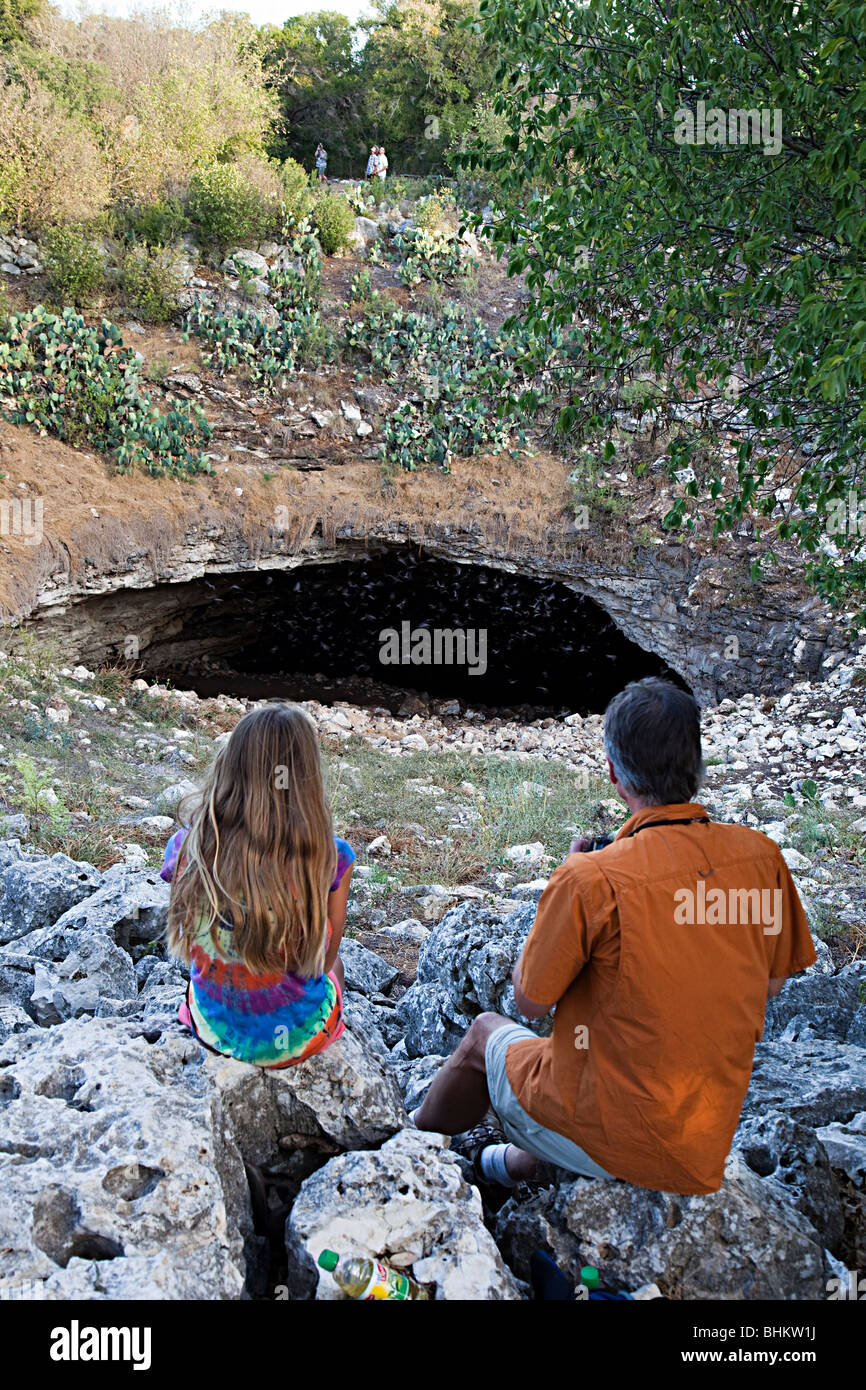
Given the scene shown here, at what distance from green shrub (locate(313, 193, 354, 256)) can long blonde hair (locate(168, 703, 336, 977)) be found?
1418 cm

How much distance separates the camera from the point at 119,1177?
198 centimetres

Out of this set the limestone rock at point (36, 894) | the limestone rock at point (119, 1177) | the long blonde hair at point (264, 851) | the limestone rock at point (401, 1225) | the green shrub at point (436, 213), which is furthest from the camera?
the green shrub at point (436, 213)

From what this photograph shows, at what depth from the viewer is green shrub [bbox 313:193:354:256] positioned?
14.1 m

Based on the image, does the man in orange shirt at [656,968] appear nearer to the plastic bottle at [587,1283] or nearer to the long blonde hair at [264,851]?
the plastic bottle at [587,1283]

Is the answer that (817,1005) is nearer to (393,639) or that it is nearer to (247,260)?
(393,639)

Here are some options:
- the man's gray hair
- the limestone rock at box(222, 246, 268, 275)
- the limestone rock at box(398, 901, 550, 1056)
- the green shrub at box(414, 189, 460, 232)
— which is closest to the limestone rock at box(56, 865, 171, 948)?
the limestone rock at box(398, 901, 550, 1056)

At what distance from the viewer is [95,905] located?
12.4 feet

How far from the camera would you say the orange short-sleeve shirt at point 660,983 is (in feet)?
6.12

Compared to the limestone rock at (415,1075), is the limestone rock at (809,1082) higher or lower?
higher

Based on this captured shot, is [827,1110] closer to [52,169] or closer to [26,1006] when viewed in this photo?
[26,1006]

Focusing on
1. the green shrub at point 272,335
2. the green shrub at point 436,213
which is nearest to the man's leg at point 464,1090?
the green shrub at point 272,335

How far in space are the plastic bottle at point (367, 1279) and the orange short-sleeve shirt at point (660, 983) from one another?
18.8 inches

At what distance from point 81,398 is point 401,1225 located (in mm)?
11251

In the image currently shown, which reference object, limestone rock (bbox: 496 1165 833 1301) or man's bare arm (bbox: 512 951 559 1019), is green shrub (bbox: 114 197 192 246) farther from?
limestone rock (bbox: 496 1165 833 1301)
